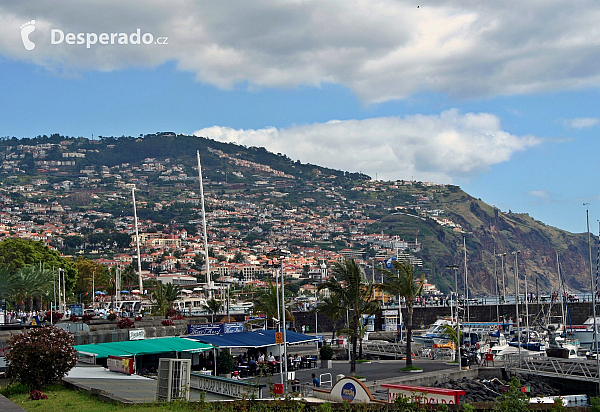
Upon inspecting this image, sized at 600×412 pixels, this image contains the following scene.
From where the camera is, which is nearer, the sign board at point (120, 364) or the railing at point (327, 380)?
the sign board at point (120, 364)

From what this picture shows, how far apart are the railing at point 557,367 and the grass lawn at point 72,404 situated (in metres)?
19.3

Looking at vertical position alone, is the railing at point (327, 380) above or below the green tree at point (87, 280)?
below

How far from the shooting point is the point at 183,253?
184m

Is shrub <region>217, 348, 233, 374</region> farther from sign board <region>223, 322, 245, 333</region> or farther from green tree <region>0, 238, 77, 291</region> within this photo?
green tree <region>0, 238, 77, 291</region>

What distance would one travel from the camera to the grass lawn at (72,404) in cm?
1247

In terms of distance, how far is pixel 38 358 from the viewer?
1457 cm

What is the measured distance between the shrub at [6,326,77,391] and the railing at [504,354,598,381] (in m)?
20.3

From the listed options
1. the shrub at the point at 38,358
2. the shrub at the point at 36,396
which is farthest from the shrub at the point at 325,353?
the shrub at the point at 36,396

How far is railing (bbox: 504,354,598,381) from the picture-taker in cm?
2652

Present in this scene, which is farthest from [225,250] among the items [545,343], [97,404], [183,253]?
[97,404]

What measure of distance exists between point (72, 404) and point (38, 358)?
6.33 ft

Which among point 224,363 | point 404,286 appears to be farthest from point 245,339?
point 404,286

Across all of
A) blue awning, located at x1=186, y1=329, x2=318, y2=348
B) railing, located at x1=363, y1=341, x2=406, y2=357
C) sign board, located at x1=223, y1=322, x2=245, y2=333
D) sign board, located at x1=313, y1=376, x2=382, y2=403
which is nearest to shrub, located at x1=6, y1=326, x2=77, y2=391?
sign board, located at x1=313, y1=376, x2=382, y2=403

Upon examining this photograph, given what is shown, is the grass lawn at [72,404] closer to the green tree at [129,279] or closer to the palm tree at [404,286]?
the palm tree at [404,286]
